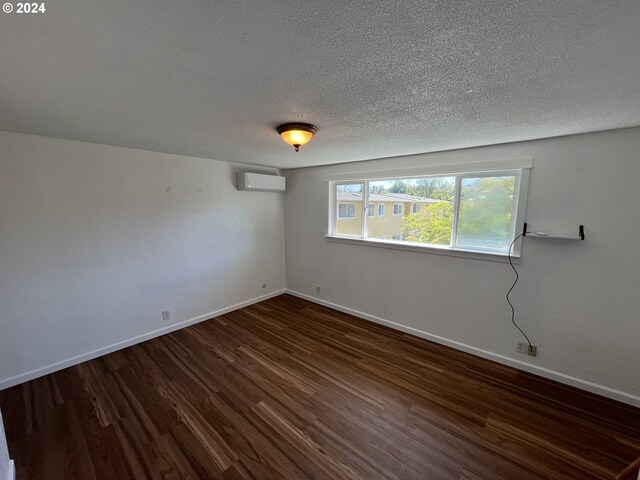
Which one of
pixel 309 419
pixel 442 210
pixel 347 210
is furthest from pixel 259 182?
pixel 309 419

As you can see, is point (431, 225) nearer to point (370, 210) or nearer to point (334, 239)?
point (370, 210)

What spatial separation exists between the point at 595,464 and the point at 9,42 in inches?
149

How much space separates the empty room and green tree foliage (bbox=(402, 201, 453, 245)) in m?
0.03

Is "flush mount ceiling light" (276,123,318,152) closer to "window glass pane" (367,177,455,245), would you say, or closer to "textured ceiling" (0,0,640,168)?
"textured ceiling" (0,0,640,168)

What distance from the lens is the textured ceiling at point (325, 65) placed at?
32.6 inches

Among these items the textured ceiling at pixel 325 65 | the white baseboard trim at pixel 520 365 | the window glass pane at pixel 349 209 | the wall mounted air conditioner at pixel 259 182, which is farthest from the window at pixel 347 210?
the textured ceiling at pixel 325 65

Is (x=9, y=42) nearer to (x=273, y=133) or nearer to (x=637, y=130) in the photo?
(x=273, y=133)

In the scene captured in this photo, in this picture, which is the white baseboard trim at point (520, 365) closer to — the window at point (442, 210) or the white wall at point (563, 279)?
the white wall at point (563, 279)

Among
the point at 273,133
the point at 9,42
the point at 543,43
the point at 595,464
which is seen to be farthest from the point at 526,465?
the point at 9,42

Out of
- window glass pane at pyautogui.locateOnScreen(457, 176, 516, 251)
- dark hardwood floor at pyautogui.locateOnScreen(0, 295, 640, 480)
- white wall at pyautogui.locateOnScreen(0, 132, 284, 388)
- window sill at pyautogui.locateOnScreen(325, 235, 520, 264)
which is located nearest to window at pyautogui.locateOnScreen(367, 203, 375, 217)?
window sill at pyautogui.locateOnScreen(325, 235, 520, 264)

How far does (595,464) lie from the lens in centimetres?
163

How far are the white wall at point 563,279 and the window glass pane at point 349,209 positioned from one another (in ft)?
2.27

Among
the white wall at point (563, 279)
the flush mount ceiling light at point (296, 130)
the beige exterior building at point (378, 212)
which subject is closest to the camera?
the flush mount ceiling light at point (296, 130)

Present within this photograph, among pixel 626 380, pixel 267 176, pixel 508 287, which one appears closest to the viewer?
pixel 626 380
